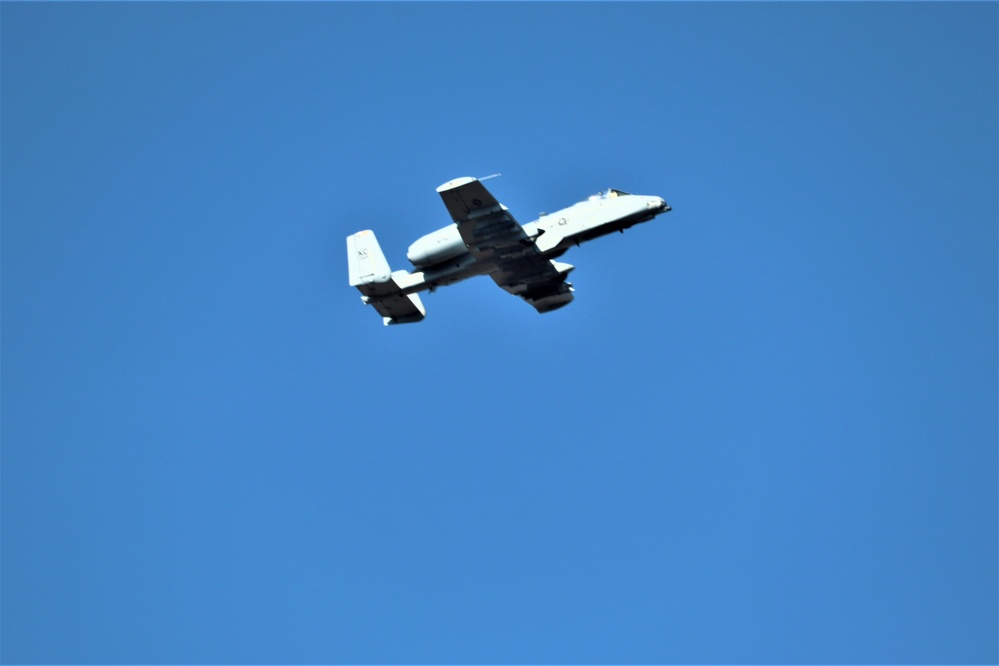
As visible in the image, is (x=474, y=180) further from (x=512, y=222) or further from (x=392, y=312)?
(x=392, y=312)

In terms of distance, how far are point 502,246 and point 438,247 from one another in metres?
2.94

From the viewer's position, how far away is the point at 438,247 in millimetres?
58844

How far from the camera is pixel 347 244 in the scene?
63312mm

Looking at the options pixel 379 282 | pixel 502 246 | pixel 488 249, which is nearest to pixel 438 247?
pixel 488 249

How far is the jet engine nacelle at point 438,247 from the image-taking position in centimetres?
5869

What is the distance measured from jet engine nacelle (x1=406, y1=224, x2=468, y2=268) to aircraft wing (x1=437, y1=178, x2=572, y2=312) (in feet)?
2.88

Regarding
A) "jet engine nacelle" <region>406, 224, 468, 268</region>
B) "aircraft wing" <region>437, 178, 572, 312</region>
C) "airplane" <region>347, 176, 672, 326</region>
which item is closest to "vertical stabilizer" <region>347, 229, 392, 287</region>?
"airplane" <region>347, 176, 672, 326</region>

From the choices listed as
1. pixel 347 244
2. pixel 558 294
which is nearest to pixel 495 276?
pixel 558 294

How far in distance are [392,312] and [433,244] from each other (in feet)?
19.3

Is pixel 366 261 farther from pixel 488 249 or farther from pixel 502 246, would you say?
pixel 502 246

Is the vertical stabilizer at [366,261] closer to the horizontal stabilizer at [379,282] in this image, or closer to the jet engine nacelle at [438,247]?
the horizontal stabilizer at [379,282]

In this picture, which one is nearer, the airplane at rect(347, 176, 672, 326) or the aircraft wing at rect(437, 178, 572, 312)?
the aircraft wing at rect(437, 178, 572, 312)

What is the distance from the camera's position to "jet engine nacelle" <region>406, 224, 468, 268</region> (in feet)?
193

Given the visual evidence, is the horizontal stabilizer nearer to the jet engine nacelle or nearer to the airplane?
the airplane
